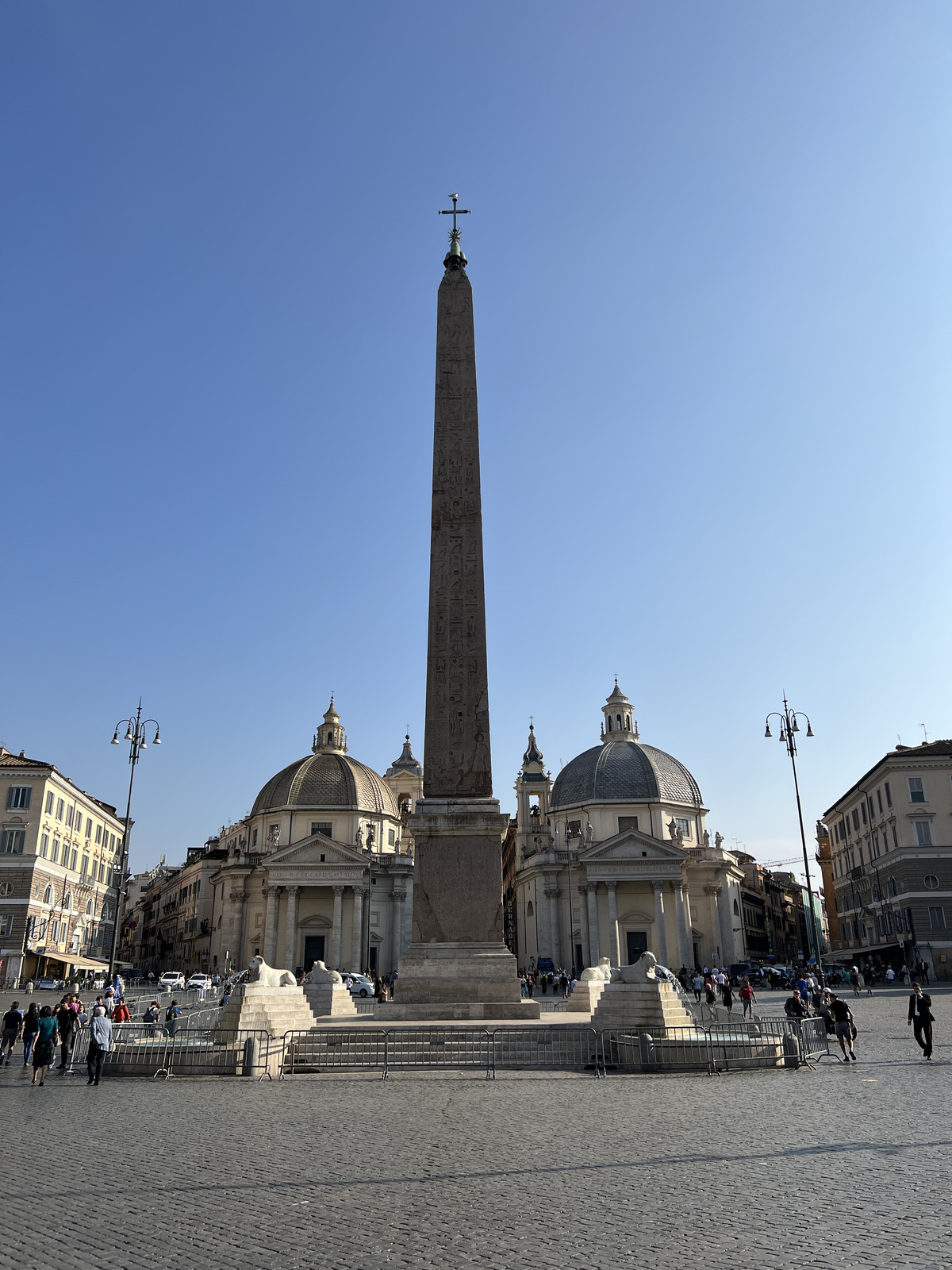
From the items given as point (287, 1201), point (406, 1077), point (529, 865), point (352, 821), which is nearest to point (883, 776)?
point (529, 865)

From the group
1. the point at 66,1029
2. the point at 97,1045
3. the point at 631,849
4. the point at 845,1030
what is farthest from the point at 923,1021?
the point at 631,849

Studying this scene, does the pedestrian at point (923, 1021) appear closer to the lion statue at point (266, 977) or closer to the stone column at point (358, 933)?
the lion statue at point (266, 977)

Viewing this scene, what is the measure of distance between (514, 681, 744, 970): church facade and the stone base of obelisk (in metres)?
39.6

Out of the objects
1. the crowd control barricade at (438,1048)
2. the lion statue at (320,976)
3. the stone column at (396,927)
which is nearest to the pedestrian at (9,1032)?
the lion statue at (320,976)

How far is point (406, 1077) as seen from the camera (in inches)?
499

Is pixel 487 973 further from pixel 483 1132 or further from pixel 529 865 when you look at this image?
pixel 529 865

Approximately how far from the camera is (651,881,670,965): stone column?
174ft

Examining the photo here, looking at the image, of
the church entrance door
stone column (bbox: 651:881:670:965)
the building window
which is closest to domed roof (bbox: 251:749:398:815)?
the church entrance door

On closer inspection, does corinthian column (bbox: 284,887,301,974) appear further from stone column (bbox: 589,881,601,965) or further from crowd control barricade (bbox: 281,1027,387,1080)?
crowd control barricade (bbox: 281,1027,387,1080)

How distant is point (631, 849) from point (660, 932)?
4598 mm

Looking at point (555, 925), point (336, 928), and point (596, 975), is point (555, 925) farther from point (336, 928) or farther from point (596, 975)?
point (596, 975)

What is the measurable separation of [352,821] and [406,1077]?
1826 inches

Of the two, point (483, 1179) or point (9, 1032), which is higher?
point (9, 1032)

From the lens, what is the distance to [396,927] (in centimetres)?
5588
